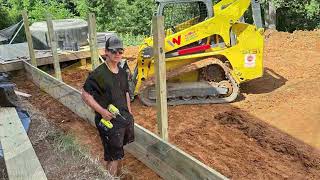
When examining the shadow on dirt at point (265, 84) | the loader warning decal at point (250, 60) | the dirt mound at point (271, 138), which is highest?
the loader warning decal at point (250, 60)

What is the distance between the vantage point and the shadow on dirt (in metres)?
7.72

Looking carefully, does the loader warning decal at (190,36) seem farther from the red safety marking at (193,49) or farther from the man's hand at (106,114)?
the man's hand at (106,114)

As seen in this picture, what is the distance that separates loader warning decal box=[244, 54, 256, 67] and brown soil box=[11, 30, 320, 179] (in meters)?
0.70

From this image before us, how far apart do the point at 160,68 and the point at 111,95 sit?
0.71m

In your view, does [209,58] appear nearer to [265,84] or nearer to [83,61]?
[265,84]

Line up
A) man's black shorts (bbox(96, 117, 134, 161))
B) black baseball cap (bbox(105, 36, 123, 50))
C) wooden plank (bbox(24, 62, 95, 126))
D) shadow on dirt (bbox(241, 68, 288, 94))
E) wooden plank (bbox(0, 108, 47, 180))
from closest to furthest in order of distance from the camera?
1. wooden plank (bbox(0, 108, 47, 180))
2. black baseball cap (bbox(105, 36, 123, 50))
3. man's black shorts (bbox(96, 117, 134, 161))
4. wooden plank (bbox(24, 62, 95, 126))
5. shadow on dirt (bbox(241, 68, 288, 94))

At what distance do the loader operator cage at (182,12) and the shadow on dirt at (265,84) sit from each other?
1776mm

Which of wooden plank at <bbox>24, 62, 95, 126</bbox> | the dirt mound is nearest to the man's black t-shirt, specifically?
wooden plank at <bbox>24, 62, 95, 126</bbox>

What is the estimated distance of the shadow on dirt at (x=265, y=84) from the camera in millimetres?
7723

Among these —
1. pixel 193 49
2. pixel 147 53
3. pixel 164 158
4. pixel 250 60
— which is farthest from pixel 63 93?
pixel 250 60

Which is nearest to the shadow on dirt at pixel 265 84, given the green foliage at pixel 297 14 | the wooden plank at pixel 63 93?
the wooden plank at pixel 63 93

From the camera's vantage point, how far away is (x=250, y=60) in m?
6.93

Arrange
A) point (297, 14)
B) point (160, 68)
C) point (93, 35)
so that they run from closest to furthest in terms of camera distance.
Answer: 1. point (160, 68)
2. point (93, 35)
3. point (297, 14)

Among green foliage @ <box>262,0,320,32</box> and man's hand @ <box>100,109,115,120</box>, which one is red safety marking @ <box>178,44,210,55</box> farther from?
green foliage @ <box>262,0,320,32</box>
